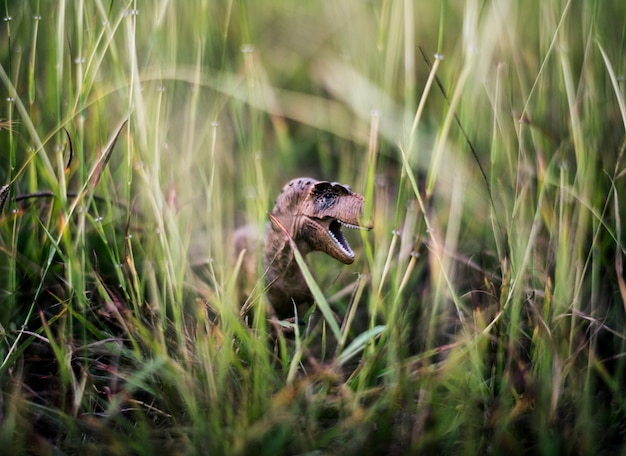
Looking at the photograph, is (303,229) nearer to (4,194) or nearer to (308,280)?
(308,280)

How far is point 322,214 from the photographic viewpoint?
141 cm

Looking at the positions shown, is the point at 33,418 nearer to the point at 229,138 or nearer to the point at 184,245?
the point at 184,245

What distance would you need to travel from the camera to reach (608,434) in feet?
4.10

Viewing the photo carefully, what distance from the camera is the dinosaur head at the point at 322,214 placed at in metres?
1.39

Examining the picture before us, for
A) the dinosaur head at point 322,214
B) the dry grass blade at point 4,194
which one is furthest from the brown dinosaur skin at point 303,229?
the dry grass blade at point 4,194

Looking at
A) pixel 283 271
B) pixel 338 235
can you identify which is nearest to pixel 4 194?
pixel 283 271

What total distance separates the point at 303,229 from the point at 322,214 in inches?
2.9

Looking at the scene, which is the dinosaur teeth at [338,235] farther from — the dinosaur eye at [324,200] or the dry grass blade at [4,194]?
the dry grass blade at [4,194]

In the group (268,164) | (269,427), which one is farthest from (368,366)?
(268,164)

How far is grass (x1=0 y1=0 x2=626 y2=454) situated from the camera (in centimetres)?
121

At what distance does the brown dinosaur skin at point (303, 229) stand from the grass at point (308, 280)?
56mm

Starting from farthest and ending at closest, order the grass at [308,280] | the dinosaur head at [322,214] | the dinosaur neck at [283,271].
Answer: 1. the dinosaur neck at [283,271]
2. the dinosaur head at [322,214]
3. the grass at [308,280]

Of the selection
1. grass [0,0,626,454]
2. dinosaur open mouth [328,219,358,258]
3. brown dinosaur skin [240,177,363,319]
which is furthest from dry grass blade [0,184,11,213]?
dinosaur open mouth [328,219,358,258]

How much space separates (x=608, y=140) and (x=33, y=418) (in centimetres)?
159
